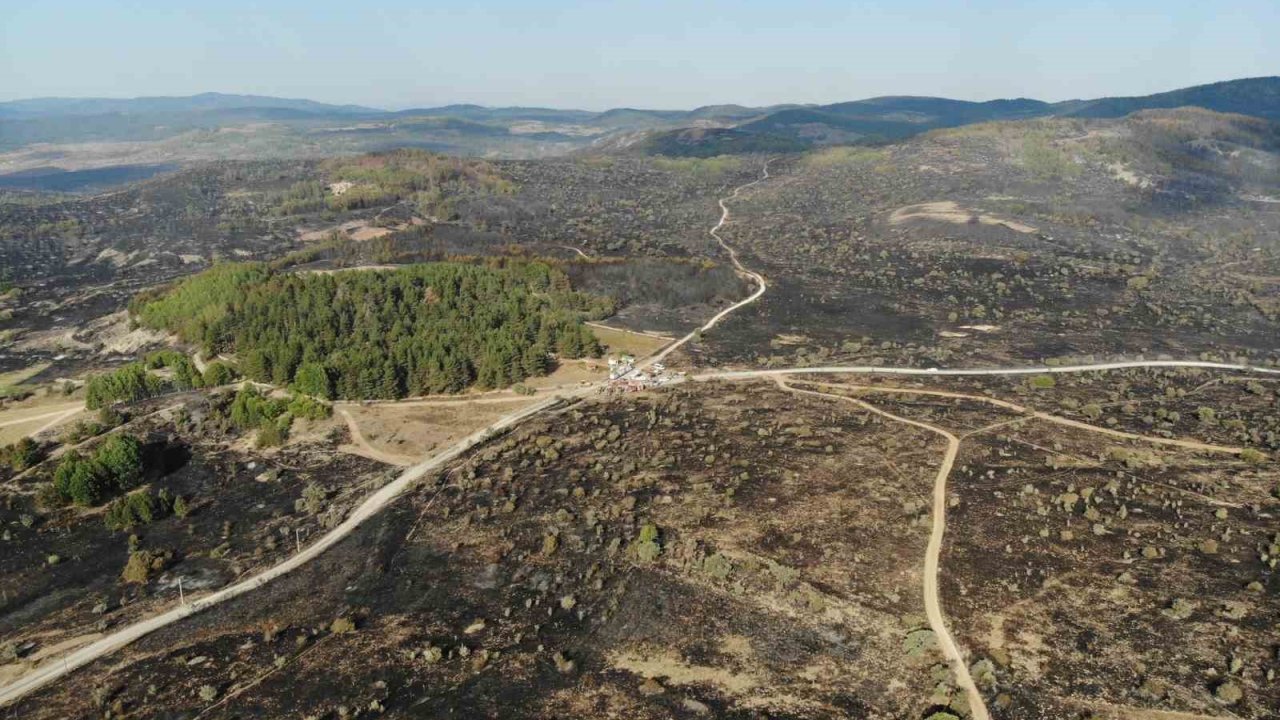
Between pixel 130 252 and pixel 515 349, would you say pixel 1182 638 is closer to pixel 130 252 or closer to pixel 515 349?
pixel 515 349

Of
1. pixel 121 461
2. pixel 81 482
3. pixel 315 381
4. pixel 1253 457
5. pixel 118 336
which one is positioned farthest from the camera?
pixel 118 336

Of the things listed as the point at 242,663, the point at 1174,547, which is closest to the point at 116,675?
the point at 242,663

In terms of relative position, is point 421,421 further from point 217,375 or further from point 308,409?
point 217,375

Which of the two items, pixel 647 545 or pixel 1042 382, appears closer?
pixel 647 545

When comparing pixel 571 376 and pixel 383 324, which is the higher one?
pixel 383 324

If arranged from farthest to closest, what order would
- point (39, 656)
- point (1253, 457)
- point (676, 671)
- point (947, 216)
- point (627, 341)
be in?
point (947, 216) < point (627, 341) < point (1253, 457) < point (39, 656) < point (676, 671)

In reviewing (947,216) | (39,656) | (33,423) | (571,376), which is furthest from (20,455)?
(947,216)
